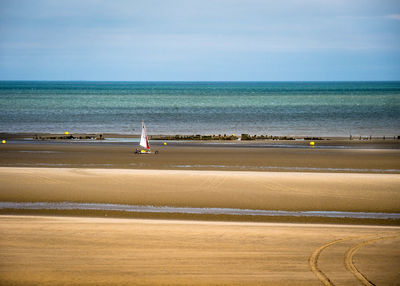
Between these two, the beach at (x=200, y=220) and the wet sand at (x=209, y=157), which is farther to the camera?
the wet sand at (x=209, y=157)

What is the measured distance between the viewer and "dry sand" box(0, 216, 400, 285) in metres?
9.06

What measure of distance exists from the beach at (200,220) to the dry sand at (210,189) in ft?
0.13

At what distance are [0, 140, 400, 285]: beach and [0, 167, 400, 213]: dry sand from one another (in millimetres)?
40

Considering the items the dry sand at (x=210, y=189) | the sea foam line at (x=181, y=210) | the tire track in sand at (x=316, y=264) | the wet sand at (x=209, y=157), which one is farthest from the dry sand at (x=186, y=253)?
the wet sand at (x=209, y=157)

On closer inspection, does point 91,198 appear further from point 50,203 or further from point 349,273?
point 349,273

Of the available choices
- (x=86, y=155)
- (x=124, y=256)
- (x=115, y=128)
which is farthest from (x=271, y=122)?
(x=124, y=256)

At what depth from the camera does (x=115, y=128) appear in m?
48.2

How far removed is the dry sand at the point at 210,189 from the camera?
1590cm

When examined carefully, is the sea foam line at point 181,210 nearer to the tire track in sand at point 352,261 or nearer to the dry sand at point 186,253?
the dry sand at point 186,253

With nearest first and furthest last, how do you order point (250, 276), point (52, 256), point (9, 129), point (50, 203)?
point (250, 276) < point (52, 256) < point (50, 203) < point (9, 129)

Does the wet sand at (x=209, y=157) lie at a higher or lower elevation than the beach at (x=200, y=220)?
higher

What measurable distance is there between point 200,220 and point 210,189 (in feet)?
12.1

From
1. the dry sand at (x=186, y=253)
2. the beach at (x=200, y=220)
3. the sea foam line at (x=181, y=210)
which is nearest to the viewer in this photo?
the dry sand at (x=186, y=253)

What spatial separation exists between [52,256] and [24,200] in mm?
6742
